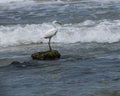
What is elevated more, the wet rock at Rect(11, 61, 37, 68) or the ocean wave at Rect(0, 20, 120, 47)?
the wet rock at Rect(11, 61, 37, 68)

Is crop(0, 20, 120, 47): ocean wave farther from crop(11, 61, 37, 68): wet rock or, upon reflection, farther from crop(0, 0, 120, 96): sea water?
crop(11, 61, 37, 68): wet rock

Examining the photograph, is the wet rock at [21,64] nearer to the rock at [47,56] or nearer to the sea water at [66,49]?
the sea water at [66,49]

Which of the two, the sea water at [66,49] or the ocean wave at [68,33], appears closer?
the sea water at [66,49]

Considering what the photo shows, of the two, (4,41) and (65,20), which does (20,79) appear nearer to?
(4,41)

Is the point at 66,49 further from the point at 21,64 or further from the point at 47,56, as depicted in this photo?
the point at 21,64

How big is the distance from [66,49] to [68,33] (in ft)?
8.48

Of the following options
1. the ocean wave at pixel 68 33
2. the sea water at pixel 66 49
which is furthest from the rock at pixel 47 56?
the ocean wave at pixel 68 33

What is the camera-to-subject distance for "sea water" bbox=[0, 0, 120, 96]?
10.2 m

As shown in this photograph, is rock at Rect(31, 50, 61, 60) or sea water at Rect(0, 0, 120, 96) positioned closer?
sea water at Rect(0, 0, 120, 96)

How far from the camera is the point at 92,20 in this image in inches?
778

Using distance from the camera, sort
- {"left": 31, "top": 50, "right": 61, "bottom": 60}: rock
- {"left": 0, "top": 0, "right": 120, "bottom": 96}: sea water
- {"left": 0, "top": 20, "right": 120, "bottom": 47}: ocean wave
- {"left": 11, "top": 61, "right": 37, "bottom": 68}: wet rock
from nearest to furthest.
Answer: {"left": 0, "top": 0, "right": 120, "bottom": 96}: sea water, {"left": 11, "top": 61, "right": 37, "bottom": 68}: wet rock, {"left": 31, "top": 50, "right": 61, "bottom": 60}: rock, {"left": 0, "top": 20, "right": 120, "bottom": 47}: ocean wave

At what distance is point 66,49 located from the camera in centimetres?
1452

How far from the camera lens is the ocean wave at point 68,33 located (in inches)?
639

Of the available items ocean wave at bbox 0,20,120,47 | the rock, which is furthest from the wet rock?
ocean wave at bbox 0,20,120,47
